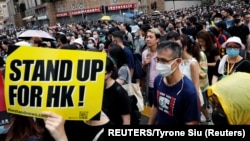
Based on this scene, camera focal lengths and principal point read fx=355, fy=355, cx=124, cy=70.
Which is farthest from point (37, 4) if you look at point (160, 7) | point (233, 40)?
point (233, 40)

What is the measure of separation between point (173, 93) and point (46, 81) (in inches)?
51.8

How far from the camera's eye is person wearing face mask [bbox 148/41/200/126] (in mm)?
2934

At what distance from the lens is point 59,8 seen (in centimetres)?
6675

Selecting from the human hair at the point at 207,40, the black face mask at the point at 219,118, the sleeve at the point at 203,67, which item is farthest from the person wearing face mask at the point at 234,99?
the human hair at the point at 207,40

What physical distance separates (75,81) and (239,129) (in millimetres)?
937

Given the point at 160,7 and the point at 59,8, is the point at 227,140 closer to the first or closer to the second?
the point at 160,7

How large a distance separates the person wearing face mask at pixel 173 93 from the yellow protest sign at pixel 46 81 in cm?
115

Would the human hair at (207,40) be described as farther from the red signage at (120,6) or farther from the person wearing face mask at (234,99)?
the red signage at (120,6)

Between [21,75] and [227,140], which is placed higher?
[21,75]

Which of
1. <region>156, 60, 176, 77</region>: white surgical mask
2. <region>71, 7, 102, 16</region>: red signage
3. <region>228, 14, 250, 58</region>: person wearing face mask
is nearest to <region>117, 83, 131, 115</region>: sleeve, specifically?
<region>156, 60, 176, 77</region>: white surgical mask

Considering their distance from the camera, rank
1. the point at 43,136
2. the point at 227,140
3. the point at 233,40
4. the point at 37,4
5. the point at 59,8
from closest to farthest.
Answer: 1. the point at 227,140
2. the point at 43,136
3. the point at 233,40
4. the point at 59,8
5. the point at 37,4

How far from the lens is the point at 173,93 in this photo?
9.84ft

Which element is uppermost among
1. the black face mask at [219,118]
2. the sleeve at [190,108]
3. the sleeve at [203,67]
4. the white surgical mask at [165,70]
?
the white surgical mask at [165,70]

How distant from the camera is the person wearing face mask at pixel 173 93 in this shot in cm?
293
